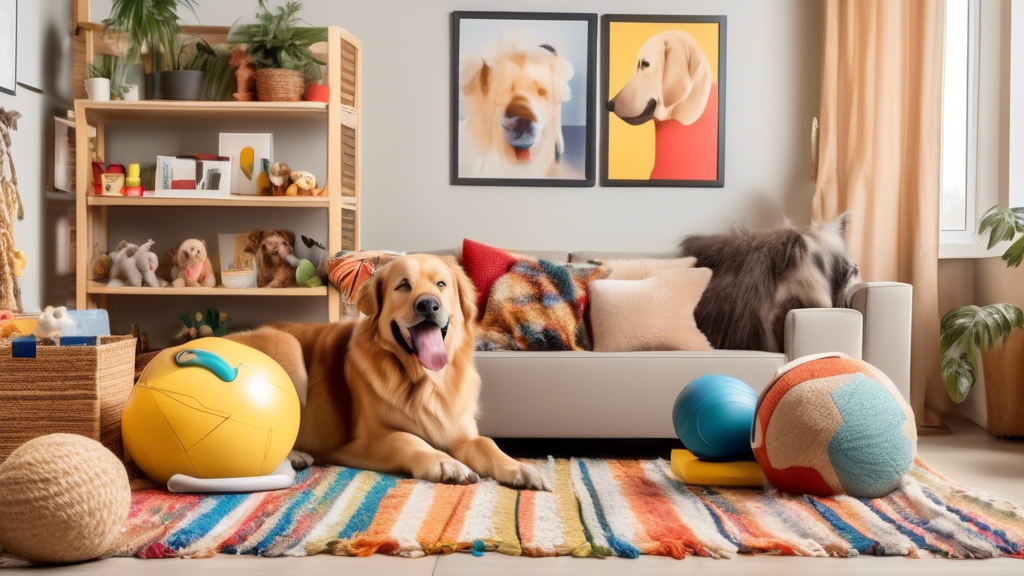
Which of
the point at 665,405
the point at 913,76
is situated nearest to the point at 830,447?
the point at 665,405

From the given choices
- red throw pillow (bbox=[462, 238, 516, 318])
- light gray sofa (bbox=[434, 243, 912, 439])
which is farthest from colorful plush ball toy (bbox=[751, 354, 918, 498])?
red throw pillow (bbox=[462, 238, 516, 318])

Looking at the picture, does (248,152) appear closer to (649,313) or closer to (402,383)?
(402,383)

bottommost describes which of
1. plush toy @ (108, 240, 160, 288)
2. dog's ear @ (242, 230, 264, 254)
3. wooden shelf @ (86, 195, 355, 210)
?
plush toy @ (108, 240, 160, 288)

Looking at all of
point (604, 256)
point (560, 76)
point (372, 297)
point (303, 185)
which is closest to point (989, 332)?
point (604, 256)

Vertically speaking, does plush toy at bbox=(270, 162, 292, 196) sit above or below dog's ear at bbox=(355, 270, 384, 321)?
above

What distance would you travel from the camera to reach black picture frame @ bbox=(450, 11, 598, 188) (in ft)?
12.9

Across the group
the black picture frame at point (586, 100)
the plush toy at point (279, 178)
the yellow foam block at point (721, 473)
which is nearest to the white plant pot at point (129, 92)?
the plush toy at point (279, 178)

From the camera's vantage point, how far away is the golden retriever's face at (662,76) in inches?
156

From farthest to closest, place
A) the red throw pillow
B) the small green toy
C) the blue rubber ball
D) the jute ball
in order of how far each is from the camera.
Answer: the small green toy, the red throw pillow, the blue rubber ball, the jute ball

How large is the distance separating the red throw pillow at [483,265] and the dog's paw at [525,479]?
2.79 ft

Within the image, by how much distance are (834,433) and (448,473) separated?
929mm

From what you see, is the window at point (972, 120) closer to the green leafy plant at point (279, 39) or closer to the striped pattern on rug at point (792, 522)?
the striped pattern on rug at point (792, 522)

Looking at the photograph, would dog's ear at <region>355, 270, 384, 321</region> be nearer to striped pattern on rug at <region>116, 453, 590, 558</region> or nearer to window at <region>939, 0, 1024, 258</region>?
striped pattern on rug at <region>116, 453, 590, 558</region>

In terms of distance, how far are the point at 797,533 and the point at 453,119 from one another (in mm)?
2536
